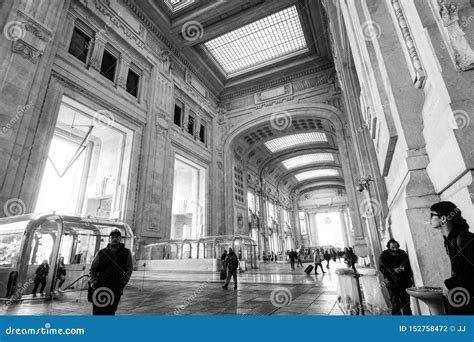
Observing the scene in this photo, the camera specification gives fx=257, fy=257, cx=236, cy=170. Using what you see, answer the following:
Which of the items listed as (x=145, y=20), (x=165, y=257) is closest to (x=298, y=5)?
(x=145, y=20)

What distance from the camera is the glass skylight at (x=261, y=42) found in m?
13.2

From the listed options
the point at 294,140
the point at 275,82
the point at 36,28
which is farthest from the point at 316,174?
the point at 36,28

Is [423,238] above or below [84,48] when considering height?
Result: below

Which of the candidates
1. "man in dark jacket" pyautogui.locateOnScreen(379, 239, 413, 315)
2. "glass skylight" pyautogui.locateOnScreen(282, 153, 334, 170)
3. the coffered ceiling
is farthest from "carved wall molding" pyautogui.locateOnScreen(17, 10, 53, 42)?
"glass skylight" pyautogui.locateOnScreen(282, 153, 334, 170)

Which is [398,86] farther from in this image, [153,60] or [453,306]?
[153,60]

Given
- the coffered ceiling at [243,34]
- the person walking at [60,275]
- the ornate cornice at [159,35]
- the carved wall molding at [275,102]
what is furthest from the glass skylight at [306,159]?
the person walking at [60,275]

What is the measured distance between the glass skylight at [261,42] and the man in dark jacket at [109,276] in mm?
13602

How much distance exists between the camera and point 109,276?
2441 millimetres

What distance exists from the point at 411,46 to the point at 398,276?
2.41 m

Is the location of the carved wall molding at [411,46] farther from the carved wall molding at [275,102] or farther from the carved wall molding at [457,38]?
the carved wall molding at [275,102]

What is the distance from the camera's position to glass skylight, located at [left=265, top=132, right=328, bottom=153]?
72.3 ft

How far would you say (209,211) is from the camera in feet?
49.1

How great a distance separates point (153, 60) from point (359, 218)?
12.9 m

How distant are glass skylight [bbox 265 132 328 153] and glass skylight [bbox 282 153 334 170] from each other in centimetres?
325
